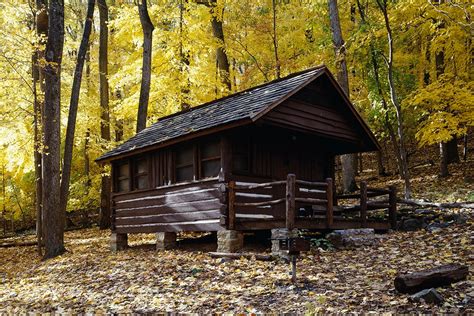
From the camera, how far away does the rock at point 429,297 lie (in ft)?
18.4

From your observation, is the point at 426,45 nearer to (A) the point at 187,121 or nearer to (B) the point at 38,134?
(A) the point at 187,121

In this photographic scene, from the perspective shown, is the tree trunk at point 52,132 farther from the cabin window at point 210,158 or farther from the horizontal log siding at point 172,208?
the cabin window at point 210,158

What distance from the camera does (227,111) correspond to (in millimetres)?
11727

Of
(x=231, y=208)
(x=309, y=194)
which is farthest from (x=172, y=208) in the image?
(x=309, y=194)

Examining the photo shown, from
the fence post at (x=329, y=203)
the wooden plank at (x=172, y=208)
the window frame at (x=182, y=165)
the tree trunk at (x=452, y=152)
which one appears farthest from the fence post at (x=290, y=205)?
the tree trunk at (x=452, y=152)

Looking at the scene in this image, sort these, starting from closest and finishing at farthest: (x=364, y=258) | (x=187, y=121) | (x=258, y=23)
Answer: (x=364, y=258), (x=187, y=121), (x=258, y=23)

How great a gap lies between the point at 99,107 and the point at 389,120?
13.3 metres

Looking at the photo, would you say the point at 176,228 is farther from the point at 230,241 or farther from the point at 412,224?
the point at 412,224

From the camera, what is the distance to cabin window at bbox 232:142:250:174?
1152 centimetres

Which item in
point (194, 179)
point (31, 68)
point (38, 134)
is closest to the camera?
point (194, 179)

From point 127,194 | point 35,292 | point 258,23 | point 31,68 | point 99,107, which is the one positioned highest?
point 258,23

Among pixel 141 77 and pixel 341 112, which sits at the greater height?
pixel 141 77

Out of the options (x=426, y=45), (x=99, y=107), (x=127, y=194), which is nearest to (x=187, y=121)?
(x=127, y=194)

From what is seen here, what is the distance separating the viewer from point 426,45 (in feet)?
61.1
